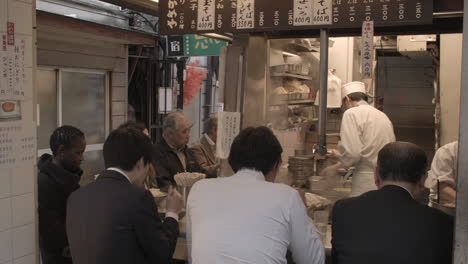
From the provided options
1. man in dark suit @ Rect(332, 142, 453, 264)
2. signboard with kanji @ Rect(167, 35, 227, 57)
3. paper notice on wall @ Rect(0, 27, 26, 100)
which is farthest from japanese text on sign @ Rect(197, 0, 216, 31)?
signboard with kanji @ Rect(167, 35, 227, 57)

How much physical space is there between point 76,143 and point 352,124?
311cm

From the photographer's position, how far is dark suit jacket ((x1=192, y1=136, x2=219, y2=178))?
19.6 ft

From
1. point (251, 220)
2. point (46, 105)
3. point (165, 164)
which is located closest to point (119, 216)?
point (251, 220)

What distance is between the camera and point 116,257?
8.73 ft

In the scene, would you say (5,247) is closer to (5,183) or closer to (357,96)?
(5,183)

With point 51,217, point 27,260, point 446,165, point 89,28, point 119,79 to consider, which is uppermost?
point 89,28

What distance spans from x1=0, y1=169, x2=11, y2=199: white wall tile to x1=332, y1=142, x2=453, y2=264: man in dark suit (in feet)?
6.74

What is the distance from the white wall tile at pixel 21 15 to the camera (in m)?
3.14

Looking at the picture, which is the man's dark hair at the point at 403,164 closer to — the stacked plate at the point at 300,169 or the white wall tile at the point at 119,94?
the stacked plate at the point at 300,169

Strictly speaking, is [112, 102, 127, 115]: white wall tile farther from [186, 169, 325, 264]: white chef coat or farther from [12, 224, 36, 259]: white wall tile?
[186, 169, 325, 264]: white chef coat

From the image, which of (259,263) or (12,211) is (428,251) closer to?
(259,263)

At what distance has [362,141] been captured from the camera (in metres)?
5.59

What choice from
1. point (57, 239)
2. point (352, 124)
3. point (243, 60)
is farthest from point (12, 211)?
point (352, 124)

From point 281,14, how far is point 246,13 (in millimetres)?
300
